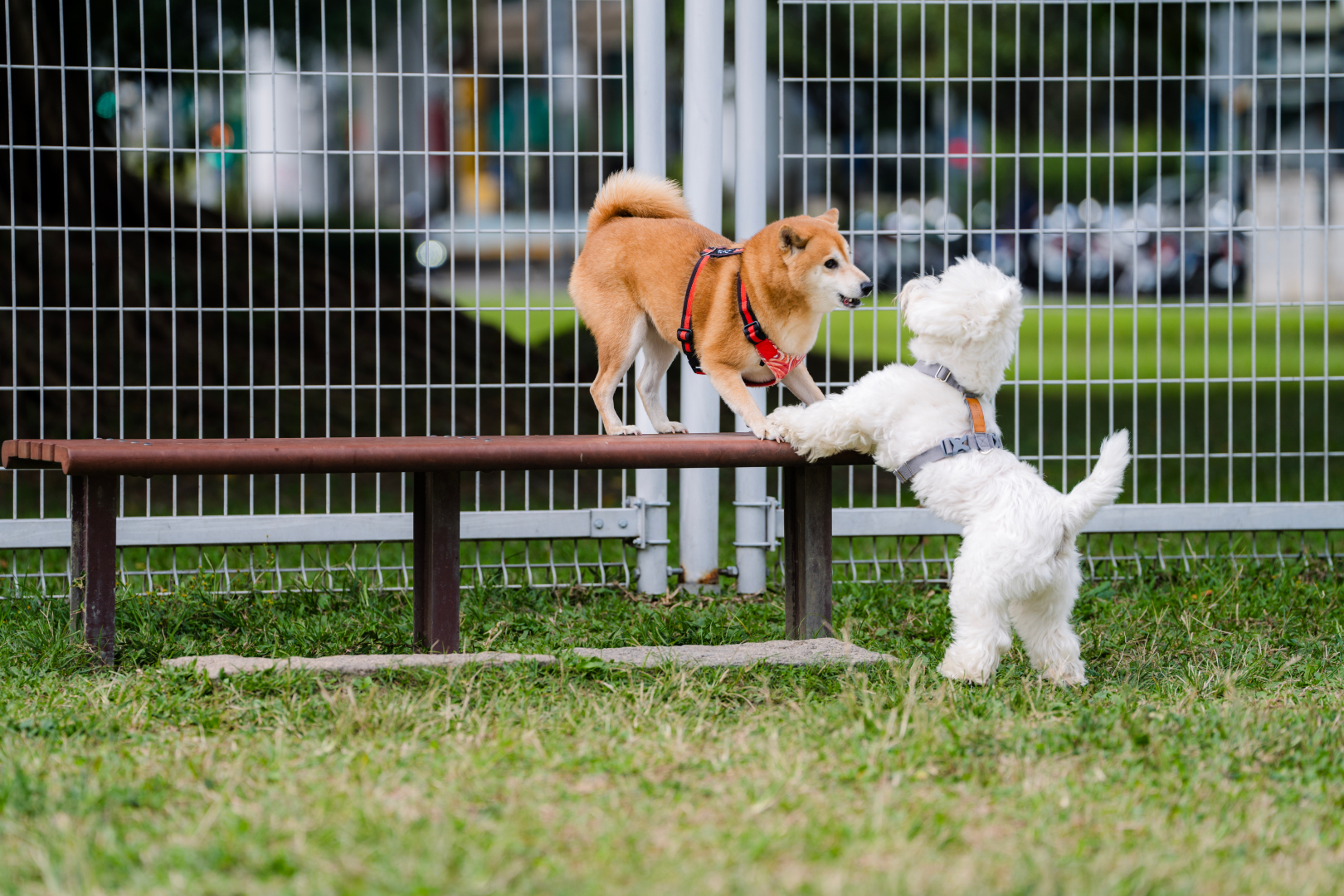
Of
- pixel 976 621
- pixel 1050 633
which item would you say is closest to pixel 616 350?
pixel 976 621

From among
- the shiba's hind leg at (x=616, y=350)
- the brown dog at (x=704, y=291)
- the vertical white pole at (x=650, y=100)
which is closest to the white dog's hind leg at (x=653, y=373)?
the brown dog at (x=704, y=291)

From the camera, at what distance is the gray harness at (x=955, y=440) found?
3.27 meters

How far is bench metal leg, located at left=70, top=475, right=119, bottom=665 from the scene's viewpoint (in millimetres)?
3312

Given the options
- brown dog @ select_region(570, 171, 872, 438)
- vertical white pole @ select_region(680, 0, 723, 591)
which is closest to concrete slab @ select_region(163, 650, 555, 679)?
brown dog @ select_region(570, 171, 872, 438)

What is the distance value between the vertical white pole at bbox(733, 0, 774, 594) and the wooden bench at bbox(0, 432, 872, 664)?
3.04 ft

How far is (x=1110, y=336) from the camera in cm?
482

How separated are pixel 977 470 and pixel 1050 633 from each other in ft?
1.59

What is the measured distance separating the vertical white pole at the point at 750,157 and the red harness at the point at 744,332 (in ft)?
2.50

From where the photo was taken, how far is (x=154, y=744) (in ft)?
9.04

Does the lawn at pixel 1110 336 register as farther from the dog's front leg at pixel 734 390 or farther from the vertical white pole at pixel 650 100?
the vertical white pole at pixel 650 100

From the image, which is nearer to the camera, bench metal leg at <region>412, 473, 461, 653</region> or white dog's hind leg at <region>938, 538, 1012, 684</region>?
white dog's hind leg at <region>938, 538, 1012, 684</region>

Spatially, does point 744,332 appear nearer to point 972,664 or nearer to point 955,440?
point 955,440

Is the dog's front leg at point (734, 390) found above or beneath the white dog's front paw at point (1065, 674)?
above

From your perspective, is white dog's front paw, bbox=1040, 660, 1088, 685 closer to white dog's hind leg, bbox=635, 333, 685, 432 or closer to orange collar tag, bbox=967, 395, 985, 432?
orange collar tag, bbox=967, 395, 985, 432
